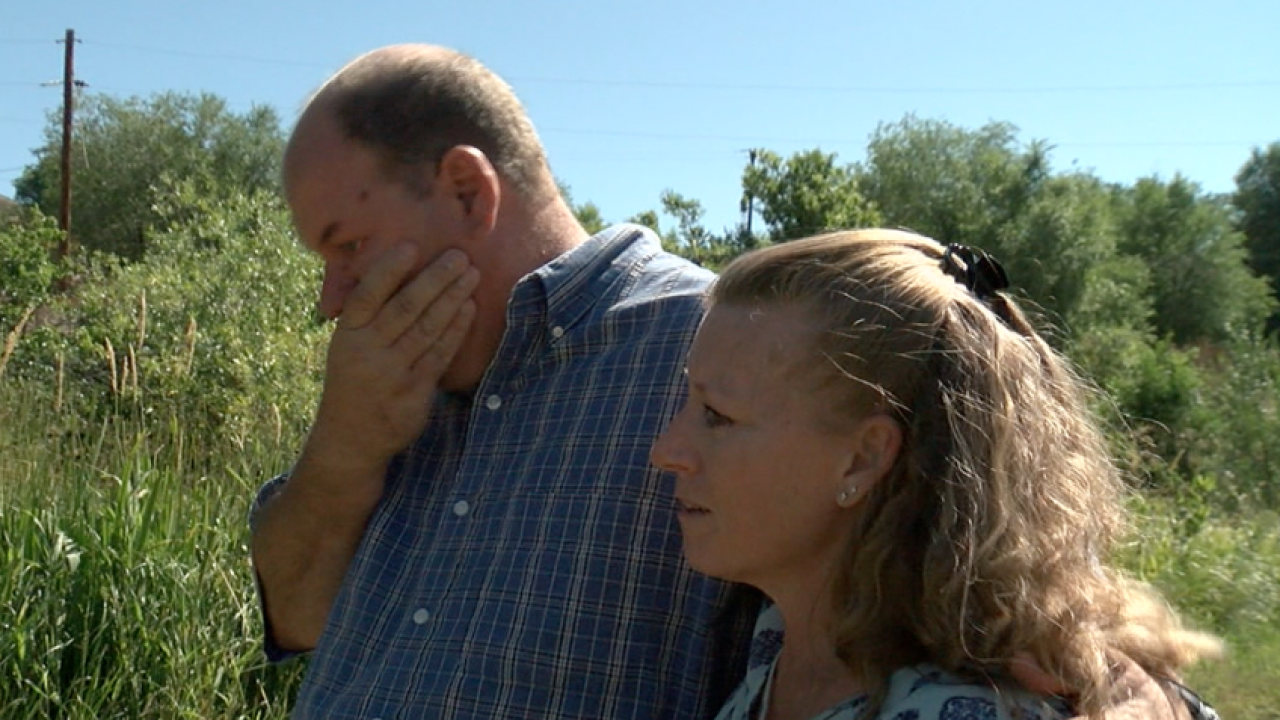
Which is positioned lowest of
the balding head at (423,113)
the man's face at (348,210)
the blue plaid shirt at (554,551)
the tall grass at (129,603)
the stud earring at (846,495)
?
the tall grass at (129,603)

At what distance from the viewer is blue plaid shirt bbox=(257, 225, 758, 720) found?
5.62ft

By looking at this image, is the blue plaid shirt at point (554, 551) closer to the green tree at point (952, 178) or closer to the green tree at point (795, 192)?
the green tree at point (795, 192)

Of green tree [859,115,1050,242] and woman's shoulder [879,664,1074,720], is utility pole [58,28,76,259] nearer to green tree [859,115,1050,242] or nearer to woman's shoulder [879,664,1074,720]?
green tree [859,115,1050,242]

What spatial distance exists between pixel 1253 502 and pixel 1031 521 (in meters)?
7.80

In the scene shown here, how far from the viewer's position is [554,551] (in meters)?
1.76

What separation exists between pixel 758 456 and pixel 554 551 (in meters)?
0.43

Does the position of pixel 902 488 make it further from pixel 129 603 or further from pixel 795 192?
pixel 795 192

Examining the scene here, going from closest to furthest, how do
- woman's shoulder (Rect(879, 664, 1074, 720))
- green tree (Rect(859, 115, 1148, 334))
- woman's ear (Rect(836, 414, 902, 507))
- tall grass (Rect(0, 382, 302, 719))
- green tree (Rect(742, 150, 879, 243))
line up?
woman's shoulder (Rect(879, 664, 1074, 720)) → woman's ear (Rect(836, 414, 902, 507)) → tall grass (Rect(0, 382, 302, 719)) → green tree (Rect(742, 150, 879, 243)) → green tree (Rect(859, 115, 1148, 334))

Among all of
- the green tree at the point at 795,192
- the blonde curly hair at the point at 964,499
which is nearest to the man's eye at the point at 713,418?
the blonde curly hair at the point at 964,499

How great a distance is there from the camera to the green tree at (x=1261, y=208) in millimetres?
47750

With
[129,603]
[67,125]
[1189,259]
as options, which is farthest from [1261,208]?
[129,603]

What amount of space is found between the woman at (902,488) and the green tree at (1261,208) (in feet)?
165

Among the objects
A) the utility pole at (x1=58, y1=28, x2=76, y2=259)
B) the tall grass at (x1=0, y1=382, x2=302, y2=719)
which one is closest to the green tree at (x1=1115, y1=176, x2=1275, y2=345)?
the utility pole at (x1=58, y1=28, x2=76, y2=259)

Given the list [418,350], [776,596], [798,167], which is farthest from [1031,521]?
[798,167]
